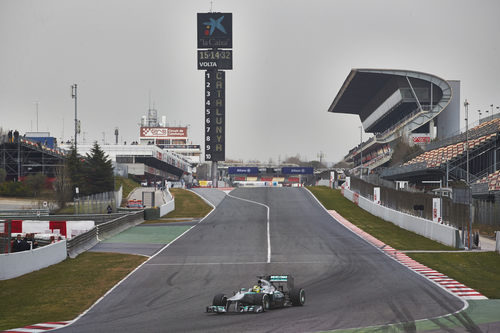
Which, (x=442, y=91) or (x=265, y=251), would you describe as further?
(x=442, y=91)

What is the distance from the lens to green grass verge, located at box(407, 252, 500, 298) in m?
22.8

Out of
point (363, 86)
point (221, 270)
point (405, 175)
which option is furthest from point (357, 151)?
point (221, 270)

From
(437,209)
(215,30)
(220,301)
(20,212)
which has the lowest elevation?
(220,301)

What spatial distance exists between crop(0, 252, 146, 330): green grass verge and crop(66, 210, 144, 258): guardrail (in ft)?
6.20

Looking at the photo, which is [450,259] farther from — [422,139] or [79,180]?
[422,139]

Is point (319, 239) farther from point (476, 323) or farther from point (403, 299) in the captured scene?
point (476, 323)

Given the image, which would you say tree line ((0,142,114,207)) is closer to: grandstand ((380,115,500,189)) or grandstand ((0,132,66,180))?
grandstand ((0,132,66,180))

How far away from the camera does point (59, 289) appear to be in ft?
76.7

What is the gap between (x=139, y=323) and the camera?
16.3 m

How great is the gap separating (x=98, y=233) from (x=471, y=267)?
24.3 m

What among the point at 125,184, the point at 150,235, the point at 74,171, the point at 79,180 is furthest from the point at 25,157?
the point at 150,235

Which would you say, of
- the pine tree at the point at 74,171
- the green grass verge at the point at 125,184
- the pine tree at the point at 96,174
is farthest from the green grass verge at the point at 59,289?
the green grass verge at the point at 125,184

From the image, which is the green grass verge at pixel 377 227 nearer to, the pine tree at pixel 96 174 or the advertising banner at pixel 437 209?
the advertising banner at pixel 437 209

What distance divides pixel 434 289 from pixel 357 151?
132 metres
